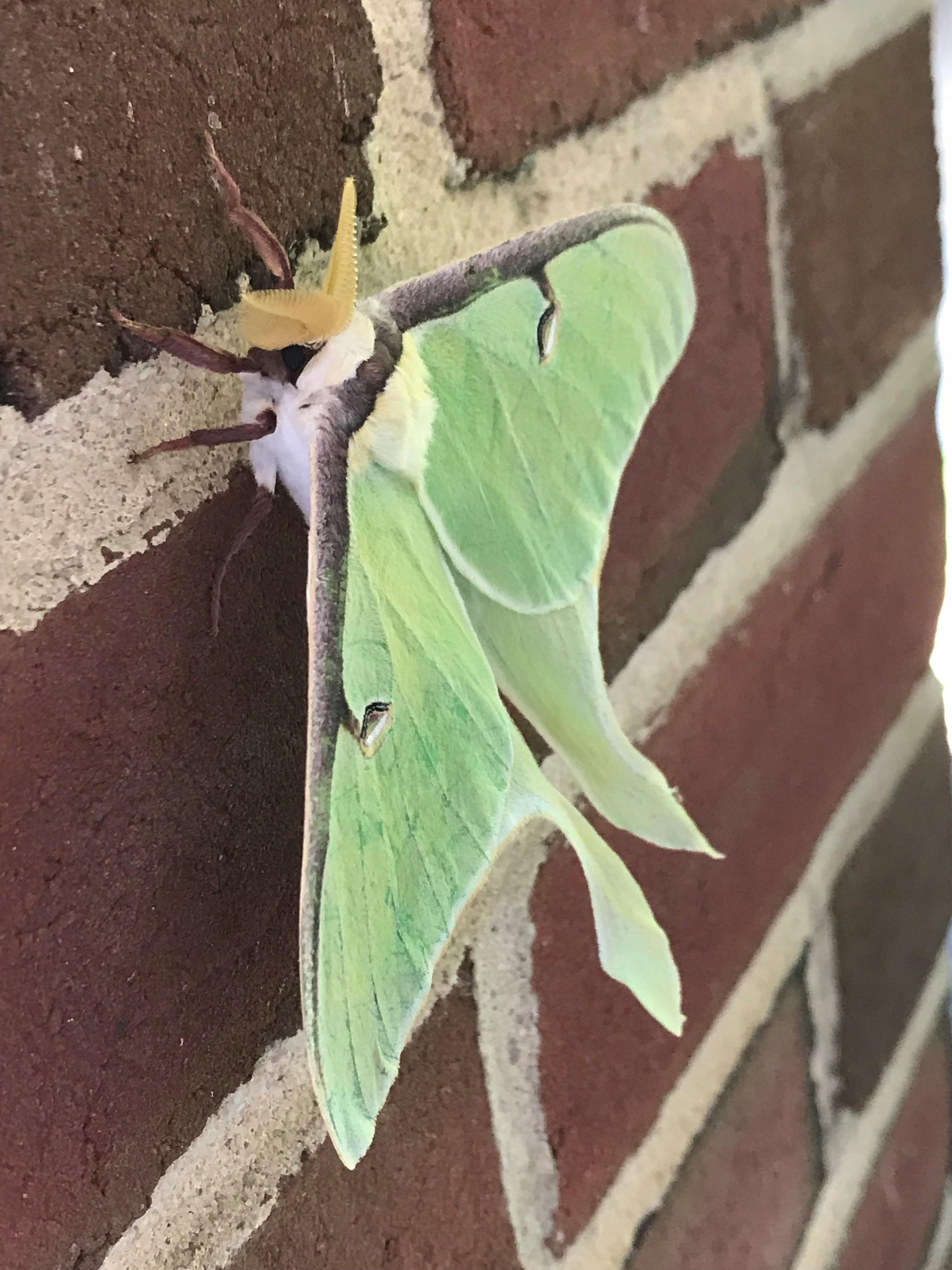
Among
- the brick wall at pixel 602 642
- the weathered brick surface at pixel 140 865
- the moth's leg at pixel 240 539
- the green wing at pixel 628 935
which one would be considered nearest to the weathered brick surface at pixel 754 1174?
the brick wall at pixel 602 642

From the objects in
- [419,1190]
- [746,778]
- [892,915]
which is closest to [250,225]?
[419,1190]

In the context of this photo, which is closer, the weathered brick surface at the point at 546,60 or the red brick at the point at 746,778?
the weathered brick surface at the point at 546,60

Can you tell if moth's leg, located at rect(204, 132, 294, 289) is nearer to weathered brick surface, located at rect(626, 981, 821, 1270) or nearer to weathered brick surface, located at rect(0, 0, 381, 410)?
weathered brick surface, located at rect(0, 0, 381, 410)

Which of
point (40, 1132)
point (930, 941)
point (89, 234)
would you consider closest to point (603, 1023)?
point (40, 1132)

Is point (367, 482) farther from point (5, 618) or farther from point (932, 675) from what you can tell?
point (932, 675)

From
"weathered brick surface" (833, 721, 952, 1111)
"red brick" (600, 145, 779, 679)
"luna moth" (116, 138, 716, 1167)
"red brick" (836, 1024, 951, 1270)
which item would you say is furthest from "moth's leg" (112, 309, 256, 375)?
"red brick" (836, 1024, 951, 1270)

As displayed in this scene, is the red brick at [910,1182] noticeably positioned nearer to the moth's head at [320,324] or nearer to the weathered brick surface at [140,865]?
the weathered brick surface at [140,865]
